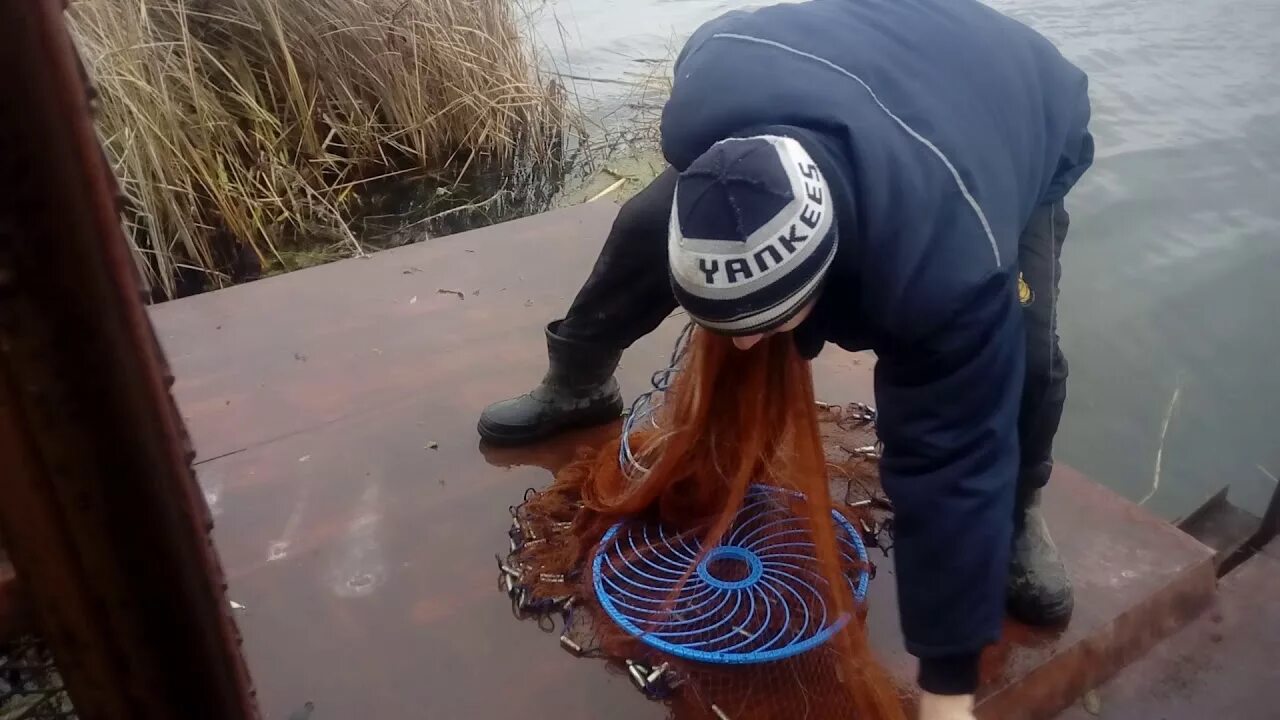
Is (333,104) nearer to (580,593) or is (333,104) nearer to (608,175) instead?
(608,175)

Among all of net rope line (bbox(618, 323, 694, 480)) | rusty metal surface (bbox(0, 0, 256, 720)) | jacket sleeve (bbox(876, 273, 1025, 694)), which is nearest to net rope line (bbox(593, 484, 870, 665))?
net rope line (bbox(618, 323, 694, 480))

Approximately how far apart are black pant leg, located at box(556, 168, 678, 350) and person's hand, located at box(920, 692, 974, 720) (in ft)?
2.84

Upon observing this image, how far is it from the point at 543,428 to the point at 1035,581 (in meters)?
1.10

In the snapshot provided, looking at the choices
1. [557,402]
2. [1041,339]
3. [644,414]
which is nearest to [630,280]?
[644,414]

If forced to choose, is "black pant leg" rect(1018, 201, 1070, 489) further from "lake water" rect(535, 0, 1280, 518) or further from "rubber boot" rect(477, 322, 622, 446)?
"lake water" rect(535, 0, 1280, 518)

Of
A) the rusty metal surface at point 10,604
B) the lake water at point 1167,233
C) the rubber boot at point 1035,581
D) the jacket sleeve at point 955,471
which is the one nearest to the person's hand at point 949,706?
the jacket sleeve at point 955,471

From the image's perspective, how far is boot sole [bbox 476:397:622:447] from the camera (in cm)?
227

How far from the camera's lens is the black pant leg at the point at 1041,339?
164 cm

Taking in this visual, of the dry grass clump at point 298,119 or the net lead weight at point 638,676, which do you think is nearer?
the net lead weight at point 638,676

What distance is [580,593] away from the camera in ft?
6.10

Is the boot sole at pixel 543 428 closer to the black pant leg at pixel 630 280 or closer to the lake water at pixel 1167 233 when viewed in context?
the black pant leg at pixel 630 280

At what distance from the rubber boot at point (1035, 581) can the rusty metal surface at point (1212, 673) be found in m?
0.17

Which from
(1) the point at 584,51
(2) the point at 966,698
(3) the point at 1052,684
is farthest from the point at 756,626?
(1) the point at 584,51

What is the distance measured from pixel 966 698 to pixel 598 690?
1.98 feet
